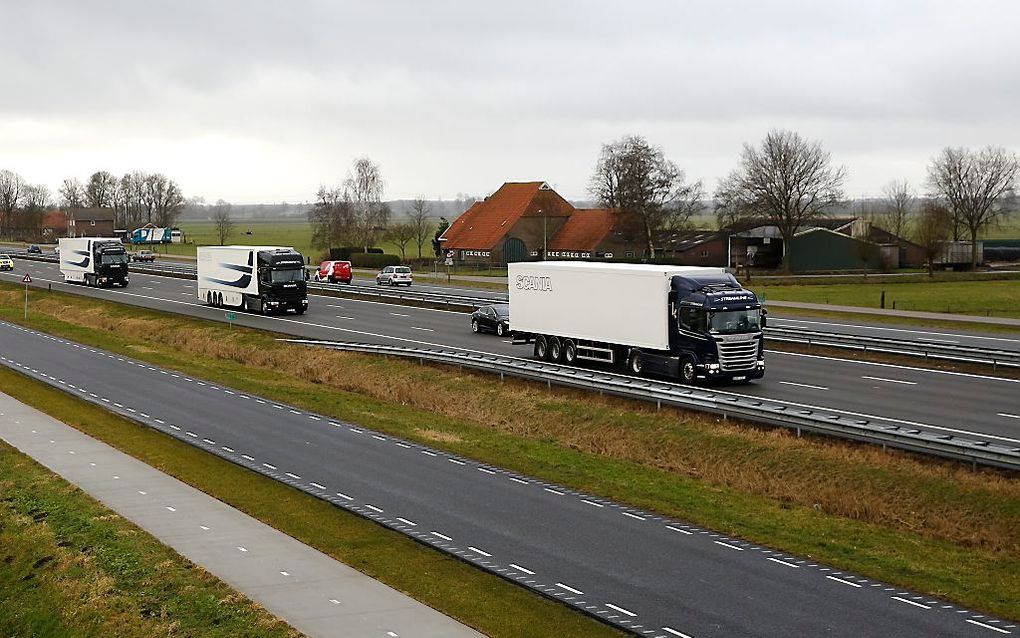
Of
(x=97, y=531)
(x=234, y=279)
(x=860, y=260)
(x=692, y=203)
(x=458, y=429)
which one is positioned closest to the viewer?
(x=97, y=531)

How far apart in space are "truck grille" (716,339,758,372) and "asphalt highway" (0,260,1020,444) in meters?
0.73

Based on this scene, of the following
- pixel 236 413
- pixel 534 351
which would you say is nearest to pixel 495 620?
pixel 236 413

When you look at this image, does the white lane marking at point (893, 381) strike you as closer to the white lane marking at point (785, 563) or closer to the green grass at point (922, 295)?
the white lane marking at point (785, 563)

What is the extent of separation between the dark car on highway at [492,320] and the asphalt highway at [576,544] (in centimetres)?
1977

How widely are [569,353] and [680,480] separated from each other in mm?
15866

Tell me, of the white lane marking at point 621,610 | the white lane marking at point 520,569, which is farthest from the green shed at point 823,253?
the white lane marking at point 621,610

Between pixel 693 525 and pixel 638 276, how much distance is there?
56.7 feet

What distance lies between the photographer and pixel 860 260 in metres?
107

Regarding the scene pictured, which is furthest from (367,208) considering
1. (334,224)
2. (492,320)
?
(492,320)

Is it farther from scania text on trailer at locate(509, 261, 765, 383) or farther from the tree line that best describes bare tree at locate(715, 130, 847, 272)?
scania text on trailer at locate(509, 261, 765, 383)

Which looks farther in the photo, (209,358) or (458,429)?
(209,358)

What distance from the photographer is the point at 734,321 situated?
3716cm

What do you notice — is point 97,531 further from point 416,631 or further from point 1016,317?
point 1016,317

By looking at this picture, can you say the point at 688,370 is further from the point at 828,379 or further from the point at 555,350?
the point at 555,350
